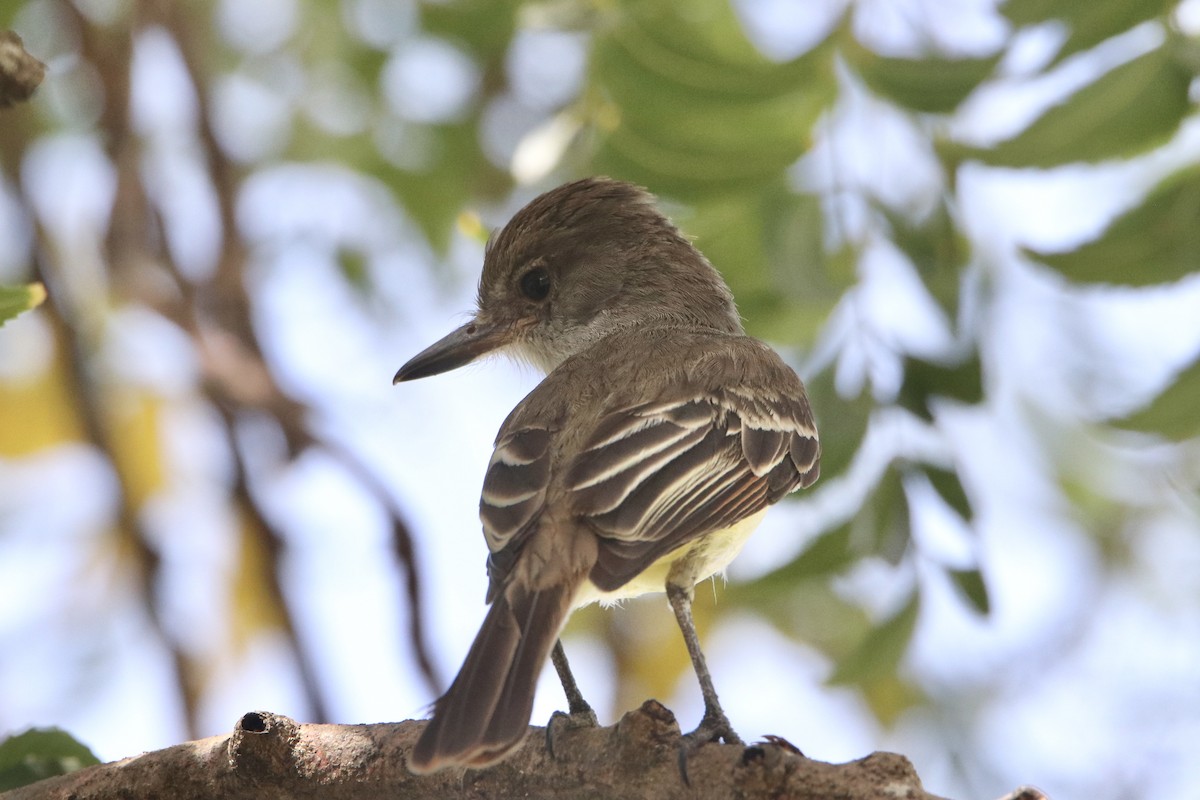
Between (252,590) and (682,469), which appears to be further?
(252,590)

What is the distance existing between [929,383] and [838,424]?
27cm

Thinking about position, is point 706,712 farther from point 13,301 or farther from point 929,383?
point 13,301

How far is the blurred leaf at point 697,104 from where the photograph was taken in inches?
154

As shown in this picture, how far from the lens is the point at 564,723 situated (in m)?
2.84

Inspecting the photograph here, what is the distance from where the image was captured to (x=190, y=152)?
588 centimetres

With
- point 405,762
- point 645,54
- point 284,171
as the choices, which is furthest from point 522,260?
point 405,762

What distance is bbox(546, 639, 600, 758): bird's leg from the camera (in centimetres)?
278

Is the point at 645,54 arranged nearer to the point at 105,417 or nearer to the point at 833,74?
the point at 833,74

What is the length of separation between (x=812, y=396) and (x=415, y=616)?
1335mm

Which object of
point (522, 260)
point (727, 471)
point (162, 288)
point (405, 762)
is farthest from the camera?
point (162, 288)

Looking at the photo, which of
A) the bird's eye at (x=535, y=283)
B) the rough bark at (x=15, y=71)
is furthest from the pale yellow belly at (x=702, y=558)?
the rough bark at (x=15, y=71)

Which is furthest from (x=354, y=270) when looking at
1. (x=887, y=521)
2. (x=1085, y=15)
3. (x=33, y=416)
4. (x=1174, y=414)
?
(x=1174, y=414)

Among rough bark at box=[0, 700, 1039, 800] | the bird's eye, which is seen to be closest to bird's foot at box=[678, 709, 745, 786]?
rough bark at box=[0, 700, 1039, 800]

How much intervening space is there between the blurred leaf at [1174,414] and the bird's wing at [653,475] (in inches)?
32.7
